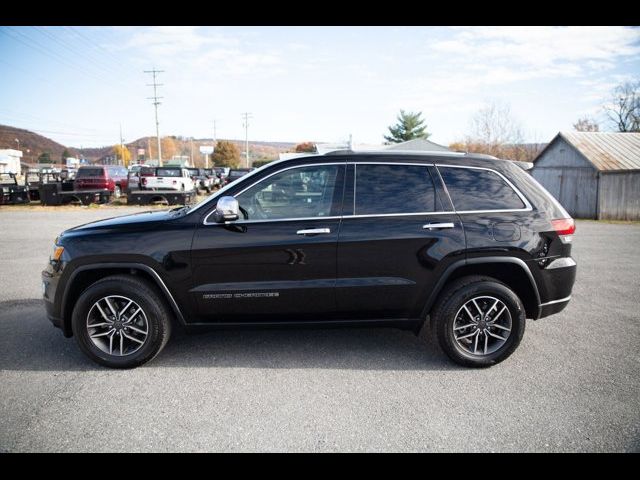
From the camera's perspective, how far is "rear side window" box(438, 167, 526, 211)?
12.4 ft

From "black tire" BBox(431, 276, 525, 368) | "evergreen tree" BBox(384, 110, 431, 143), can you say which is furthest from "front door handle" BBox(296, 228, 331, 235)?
"evergreen tree" BBox(384, 110, 431, 143)

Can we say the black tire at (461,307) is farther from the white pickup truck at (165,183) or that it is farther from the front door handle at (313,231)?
the white pickup truck at (165,183)

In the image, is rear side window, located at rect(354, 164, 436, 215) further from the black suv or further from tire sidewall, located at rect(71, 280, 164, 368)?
tire sidewall, located at rect(71, 280, 164, 368)

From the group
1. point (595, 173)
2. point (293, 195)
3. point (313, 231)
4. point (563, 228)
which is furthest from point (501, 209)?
point (595, 173)

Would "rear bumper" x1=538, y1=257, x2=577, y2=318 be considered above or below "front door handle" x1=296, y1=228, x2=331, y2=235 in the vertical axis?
below

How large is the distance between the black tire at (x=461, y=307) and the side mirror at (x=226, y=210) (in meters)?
2.00

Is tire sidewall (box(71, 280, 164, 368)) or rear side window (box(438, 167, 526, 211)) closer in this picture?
tire sidewall (box(71, 280, 164, 368))

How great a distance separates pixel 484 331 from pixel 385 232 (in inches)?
50.8

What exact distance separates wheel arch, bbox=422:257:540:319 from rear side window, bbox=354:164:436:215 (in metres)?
0.60

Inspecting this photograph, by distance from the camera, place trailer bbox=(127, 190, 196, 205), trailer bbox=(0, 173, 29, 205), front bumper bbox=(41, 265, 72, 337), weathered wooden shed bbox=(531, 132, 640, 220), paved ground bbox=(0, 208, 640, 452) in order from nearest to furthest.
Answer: paved ground bbox=(0, 208, 640, 452) < front bumper bbox=(41, 265, 72, 337) < trailer bbox=(127, 190, 196, 205) < weathered wooden shed bbox=(531, 132, 640, 220) < trailer bbox=(0, 173, 29, 205)

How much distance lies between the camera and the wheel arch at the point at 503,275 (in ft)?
12.1

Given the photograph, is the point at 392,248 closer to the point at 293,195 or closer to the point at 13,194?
the point at 293,195
